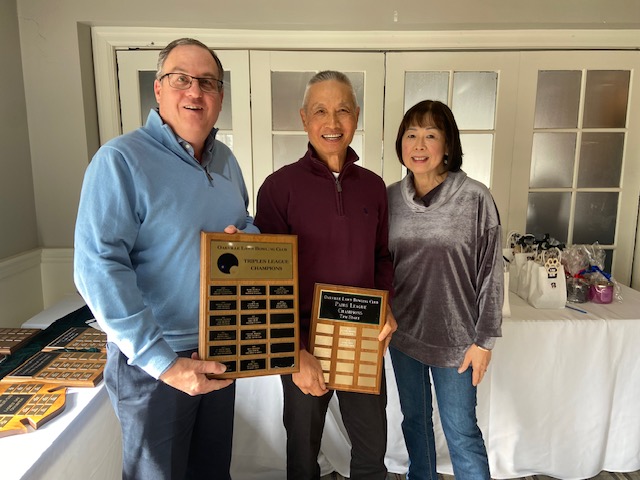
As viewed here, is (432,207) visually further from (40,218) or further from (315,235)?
(40,218)

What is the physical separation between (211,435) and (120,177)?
0.73 m

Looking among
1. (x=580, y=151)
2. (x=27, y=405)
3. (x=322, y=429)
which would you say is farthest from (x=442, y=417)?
(x=580, y=151)

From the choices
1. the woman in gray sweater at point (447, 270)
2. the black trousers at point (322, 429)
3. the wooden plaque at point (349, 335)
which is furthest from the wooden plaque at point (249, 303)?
the woman in gray sweater at point (447, 270)

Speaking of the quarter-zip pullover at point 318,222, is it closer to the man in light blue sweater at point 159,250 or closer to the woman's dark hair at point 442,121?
the man in light blue sweater at point 159,250

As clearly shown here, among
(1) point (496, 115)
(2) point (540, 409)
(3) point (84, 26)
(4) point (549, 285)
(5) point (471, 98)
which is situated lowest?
(2) point (540, 409)

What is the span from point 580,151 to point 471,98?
0.76 metres

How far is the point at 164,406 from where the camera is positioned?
3.30 ft

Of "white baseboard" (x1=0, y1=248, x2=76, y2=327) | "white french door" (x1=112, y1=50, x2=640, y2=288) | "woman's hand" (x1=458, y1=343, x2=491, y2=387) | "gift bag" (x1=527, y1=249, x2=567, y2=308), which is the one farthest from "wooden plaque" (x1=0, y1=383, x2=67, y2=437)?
"gift bag" (x1=527, y1=249, x2=567, y2=308)

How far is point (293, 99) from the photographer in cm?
251

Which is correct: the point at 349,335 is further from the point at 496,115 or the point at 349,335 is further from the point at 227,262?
the point at 496,115

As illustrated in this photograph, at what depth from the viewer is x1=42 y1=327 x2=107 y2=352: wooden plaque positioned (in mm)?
1640

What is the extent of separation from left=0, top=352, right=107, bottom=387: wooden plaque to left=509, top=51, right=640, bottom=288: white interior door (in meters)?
2.39

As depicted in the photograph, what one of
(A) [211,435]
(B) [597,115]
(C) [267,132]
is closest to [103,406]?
(A) [211,435]

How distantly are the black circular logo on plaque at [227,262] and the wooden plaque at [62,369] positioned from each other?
0.76 meters
